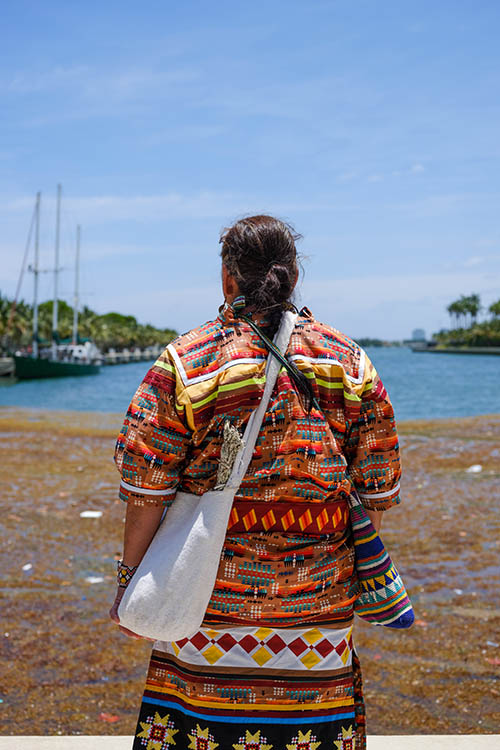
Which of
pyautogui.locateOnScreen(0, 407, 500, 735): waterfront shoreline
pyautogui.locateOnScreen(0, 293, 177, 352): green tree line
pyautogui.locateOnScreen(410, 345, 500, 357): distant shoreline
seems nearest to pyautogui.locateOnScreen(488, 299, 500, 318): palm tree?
pyautogui.locateOnScreen(410, 345, 500, 357): distant shoreline

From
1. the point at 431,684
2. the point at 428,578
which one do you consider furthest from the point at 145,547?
the point at 428,578

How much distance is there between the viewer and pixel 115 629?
488 cm

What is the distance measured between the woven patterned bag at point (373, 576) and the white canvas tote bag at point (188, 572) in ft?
1.30

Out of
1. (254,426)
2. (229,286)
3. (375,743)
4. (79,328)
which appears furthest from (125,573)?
(79,328)

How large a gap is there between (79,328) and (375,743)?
102818 millimetres

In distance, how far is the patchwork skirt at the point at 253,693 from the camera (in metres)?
1.82

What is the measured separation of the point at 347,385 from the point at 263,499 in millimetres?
363

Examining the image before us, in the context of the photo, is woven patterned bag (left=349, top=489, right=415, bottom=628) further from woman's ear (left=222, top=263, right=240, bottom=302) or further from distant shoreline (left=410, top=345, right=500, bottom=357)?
distant shoreline (left=410, top=345, right=500, bottom=357)

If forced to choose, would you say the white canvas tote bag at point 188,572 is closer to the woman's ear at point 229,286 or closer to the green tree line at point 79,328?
the woman's ear at point 229,286

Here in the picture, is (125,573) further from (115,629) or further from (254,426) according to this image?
(115,629)

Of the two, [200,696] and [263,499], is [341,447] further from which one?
[200,696]

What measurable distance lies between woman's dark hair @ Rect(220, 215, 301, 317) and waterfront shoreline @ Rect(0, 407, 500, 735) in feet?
8.66

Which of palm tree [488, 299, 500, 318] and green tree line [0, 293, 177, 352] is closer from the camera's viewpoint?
green tree line [0, 293, 177, 352]

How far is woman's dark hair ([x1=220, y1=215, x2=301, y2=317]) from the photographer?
1.90m
